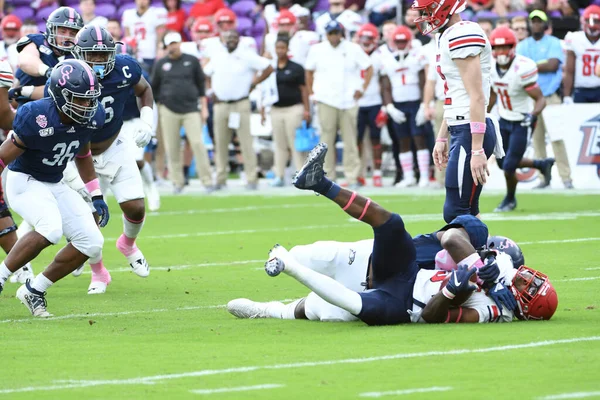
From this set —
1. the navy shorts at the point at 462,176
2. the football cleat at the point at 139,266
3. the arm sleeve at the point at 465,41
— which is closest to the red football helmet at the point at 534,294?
the navy shorts at the point at 462,176

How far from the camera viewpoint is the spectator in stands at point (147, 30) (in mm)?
19562

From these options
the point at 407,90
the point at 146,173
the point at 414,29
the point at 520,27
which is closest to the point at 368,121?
the point at 407,90

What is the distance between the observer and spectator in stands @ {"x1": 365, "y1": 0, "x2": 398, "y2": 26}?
2013cm

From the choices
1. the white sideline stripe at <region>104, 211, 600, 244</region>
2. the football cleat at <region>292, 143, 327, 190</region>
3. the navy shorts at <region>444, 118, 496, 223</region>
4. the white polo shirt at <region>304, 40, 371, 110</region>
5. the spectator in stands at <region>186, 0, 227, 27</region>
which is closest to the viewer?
the football cleat at <region>292, 143, 327, 190</region>

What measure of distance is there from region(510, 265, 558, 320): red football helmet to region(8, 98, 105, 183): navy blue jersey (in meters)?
2.83

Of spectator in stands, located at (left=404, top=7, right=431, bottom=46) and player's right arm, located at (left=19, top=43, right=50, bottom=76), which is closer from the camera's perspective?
player's right arm, located at (left=19, top=43, right=50, bottom=76)

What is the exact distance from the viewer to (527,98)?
1384 cm

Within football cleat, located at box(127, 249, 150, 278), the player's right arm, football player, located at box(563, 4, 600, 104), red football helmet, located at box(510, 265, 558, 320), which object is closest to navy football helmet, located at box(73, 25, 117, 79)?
the player's right arm

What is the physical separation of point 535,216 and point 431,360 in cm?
767

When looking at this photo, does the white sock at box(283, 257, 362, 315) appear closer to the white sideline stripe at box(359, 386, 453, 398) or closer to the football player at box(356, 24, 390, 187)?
the white sideline stripe at box(359, 386, 453, 398)

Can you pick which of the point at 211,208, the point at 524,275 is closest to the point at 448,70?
the point at 524,275

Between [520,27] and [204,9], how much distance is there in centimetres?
636

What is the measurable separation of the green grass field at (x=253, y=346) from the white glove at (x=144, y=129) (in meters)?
1.07

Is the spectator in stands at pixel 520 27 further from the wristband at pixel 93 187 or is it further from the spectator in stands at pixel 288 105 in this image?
the wristband at pixel 93 187
